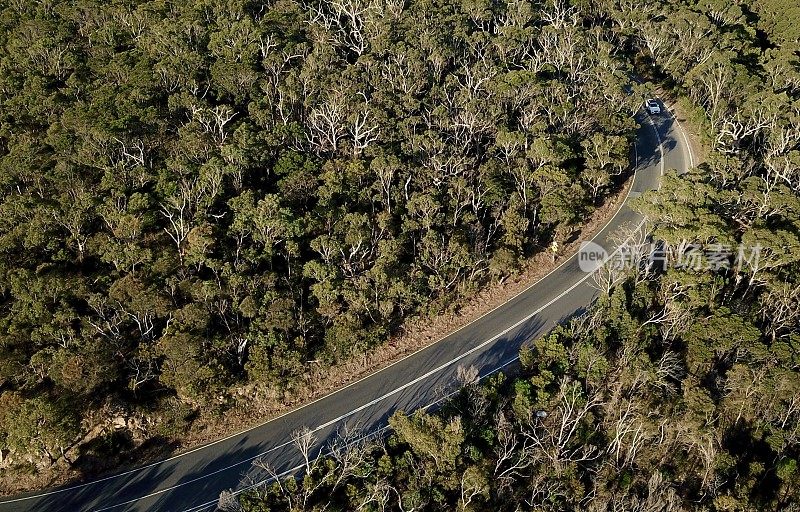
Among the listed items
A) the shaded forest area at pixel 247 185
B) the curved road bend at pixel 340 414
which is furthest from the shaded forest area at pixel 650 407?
the shaded forest area at pixel 247 185

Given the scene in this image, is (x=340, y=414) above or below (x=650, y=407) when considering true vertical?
below

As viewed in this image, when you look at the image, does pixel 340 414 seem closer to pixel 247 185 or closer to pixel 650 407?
pixel 650 407

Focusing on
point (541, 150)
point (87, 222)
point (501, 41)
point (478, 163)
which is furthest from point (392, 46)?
point (87, 222)

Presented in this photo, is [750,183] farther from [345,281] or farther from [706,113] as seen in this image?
[345,281]

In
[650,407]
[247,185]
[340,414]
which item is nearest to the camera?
[650,407]

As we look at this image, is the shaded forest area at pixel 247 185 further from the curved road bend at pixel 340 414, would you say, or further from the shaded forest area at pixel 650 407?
the shaded forest area at pixel 650 407

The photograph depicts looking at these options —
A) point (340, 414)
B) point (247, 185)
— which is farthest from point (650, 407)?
point (247, 185)

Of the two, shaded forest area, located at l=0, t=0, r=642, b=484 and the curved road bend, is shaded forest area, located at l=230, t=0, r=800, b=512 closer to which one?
the curved road bend
